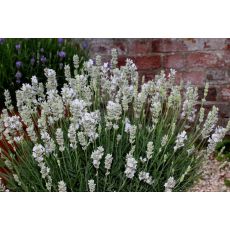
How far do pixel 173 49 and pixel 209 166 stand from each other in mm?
949

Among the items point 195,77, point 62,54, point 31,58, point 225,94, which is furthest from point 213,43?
point 31,58

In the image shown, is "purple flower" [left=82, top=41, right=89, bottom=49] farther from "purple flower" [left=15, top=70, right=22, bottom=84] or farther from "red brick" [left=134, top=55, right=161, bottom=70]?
"purple flower" [left=15, top=70, right=22, bottom=84]

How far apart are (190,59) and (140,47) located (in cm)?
37

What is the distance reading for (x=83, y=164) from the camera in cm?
251

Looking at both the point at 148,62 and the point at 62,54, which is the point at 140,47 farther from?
the point at 62,54

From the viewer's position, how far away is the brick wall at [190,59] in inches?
137

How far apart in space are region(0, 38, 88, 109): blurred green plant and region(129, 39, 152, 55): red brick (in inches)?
13.5

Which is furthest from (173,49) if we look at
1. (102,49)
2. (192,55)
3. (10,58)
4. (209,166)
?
(10,58)

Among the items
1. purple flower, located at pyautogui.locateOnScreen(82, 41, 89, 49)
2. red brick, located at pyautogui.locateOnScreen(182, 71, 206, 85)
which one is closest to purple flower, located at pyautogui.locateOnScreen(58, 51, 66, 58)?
purple flower, located at pyautogui.locateOnScreen(82, 41, 89, 49)

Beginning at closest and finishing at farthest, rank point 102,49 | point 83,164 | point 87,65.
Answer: point 83,164 → point 87,65 → point 102,49

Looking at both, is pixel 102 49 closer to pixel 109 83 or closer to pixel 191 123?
pixel 191 123

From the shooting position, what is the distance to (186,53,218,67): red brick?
349 cm

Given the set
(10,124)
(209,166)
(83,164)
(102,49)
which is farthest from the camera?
(102,49)

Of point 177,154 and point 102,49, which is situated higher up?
point 102,49
